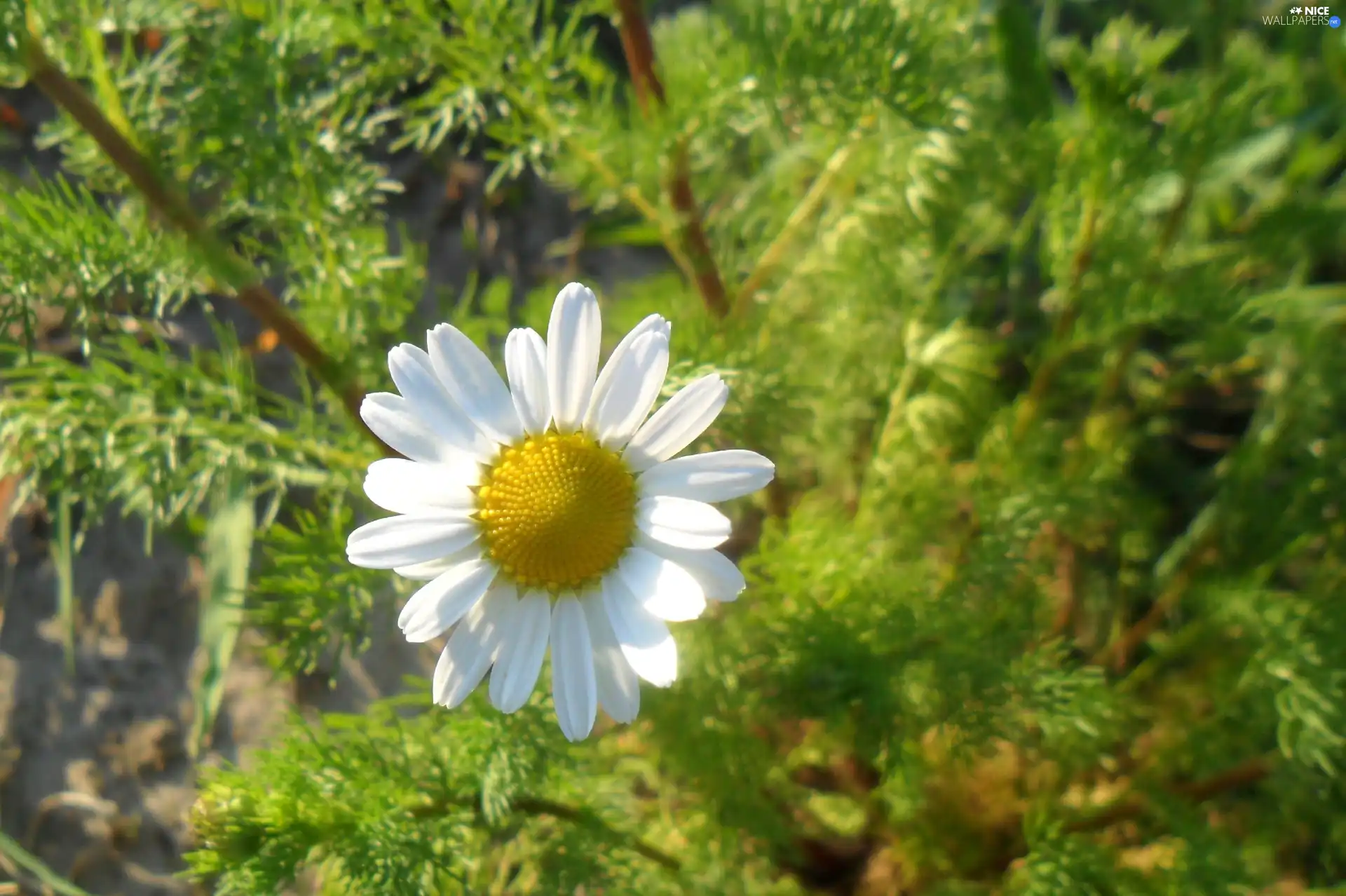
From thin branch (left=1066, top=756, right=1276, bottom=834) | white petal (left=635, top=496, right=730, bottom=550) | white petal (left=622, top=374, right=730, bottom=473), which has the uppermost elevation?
white petal (left=622, top=374, right=730, bottom=473)

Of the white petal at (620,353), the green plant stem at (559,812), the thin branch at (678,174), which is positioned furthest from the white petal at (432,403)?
the thin branch at (678,174)

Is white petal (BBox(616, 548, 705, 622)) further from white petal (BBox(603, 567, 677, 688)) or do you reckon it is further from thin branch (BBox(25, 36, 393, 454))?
thin branch (BBox(25, 36, 393, 454))

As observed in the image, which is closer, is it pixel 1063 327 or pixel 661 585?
pixel 661 585

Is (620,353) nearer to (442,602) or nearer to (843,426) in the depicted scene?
(442,602)

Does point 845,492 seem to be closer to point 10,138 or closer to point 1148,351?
point 1148,351

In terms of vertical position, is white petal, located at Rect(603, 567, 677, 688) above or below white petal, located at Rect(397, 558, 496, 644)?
below

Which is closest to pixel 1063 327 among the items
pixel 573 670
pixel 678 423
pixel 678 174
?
pixel 678 174

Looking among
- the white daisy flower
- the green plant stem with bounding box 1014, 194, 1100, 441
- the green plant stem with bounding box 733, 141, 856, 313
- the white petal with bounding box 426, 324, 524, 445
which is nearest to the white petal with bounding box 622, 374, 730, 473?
the white daisy flower

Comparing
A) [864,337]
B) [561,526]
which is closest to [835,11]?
[864,337]
